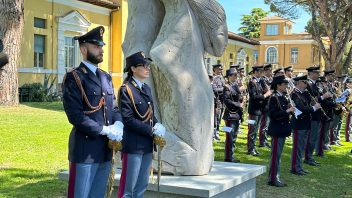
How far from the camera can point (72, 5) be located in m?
28.6

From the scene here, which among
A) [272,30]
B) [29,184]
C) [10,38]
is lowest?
[29,184]

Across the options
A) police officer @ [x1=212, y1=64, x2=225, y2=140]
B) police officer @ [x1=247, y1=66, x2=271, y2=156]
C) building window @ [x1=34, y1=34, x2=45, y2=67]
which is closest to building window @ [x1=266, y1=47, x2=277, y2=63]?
building window @ [x1=34, y1=34, x2=45, y2=67]

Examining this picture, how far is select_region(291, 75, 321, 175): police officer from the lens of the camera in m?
9.76

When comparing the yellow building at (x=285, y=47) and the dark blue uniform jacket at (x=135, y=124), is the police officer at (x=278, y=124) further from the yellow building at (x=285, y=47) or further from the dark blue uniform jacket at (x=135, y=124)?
the yellow building at (x=285, y=47)

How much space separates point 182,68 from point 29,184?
2997mm

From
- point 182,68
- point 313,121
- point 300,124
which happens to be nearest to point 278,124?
point 300,124

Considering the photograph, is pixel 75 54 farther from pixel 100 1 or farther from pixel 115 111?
pixel 115 111

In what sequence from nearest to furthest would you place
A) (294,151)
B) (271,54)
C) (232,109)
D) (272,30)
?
(294,151) → (232,109) → (272,30) → (271,54)

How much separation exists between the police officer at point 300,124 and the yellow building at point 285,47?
2200 inches

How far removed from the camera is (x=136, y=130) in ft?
16.8

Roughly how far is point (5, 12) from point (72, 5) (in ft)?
34.4

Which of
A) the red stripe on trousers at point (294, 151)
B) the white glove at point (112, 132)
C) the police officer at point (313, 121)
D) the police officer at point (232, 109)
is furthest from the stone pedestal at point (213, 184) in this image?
the police officer at point (313, 121)

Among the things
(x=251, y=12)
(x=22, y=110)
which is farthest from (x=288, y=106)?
(x=251, y=12)

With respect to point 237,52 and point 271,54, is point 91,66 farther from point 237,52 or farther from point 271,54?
point 271,54
